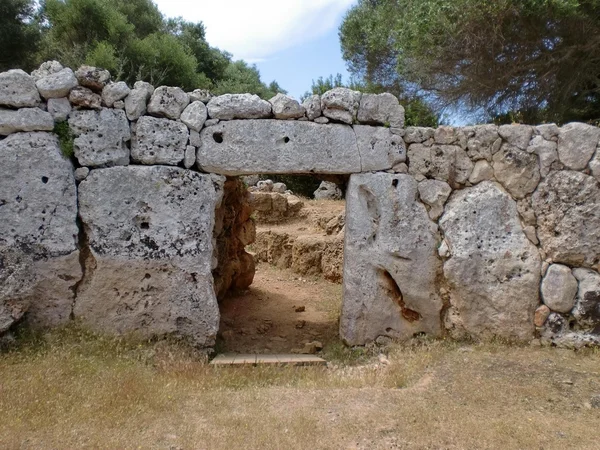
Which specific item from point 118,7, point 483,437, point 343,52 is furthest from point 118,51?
point 483,437

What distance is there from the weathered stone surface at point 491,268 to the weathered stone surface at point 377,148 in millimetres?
900

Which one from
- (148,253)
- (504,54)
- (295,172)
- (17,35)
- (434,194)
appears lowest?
(148,253)

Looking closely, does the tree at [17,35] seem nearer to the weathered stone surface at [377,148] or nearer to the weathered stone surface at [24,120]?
the weathered stone surface at [24,120]

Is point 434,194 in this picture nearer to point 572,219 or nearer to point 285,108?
point 572,219

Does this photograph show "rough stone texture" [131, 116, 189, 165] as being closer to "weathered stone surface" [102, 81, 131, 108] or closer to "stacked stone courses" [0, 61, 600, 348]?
"stacked stone courses" [0, 61, 600, 348]

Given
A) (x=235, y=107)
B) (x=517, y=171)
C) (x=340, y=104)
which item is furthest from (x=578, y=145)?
(x=235, y=107)

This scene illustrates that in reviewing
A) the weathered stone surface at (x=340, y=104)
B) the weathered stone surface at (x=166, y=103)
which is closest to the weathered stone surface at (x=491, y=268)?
the weathered stone surface at (x=340, y=104)

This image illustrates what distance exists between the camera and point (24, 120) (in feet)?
16.9

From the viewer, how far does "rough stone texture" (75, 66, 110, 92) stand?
527cm

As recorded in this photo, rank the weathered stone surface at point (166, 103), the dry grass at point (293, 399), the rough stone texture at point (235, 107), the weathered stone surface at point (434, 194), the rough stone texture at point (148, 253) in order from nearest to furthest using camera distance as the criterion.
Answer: the dry grass at point (293, 399)
the rough stone texture at point (148, 253)
the weathered stone surface at point (166, 103)
the rough stone texture at point (235, 107)
the weathered stone surface at point (434, 194)

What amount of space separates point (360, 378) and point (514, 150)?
2950 millimetres

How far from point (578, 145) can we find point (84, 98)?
5137 mm

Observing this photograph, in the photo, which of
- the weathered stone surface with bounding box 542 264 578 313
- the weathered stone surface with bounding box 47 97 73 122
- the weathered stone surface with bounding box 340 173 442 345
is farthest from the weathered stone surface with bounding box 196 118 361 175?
the weathered stone surface with bounding box 542 264 578 313

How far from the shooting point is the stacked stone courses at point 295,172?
523 centimetres
